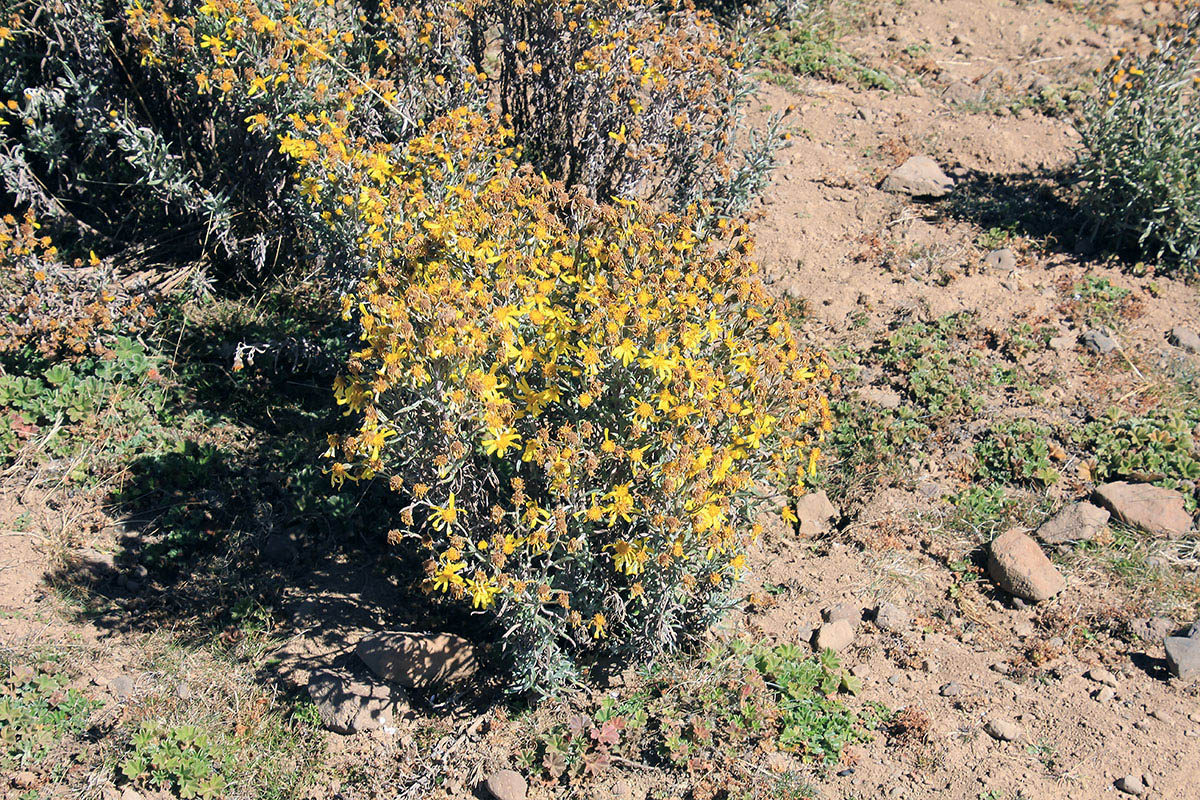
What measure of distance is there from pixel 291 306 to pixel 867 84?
4.75m

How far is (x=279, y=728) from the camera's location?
3.40 meters

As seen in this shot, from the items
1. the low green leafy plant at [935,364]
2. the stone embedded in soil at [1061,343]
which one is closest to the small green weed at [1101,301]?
the stone embedded in soil at [1061,343]

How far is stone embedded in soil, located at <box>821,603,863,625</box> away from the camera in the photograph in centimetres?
372

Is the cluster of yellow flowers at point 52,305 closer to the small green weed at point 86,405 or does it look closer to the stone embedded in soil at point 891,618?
the small green weed at point 86,405

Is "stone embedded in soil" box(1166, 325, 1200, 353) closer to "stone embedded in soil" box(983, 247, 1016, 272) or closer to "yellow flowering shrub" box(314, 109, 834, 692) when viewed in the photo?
"stone embedded in soil" box(983, 247, 1016, 272)

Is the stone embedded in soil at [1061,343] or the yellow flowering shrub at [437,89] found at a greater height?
the yellow flowering shrub at [437,89]

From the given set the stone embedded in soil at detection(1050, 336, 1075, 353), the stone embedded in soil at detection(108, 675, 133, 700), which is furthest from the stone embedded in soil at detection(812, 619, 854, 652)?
the stone embedded in soil at detection(108, 675, 133, 700)

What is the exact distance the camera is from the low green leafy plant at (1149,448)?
165 inches

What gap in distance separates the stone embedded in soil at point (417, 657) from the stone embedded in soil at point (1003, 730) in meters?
2.00

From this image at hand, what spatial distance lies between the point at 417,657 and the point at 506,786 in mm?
612

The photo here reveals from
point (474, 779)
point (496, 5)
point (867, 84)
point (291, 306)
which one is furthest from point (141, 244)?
point (867, 84)

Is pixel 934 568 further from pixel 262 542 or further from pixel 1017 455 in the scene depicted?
pixel 262 542

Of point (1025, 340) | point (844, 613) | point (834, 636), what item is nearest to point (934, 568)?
point (844, 613)

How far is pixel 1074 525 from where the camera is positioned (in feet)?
13.2
